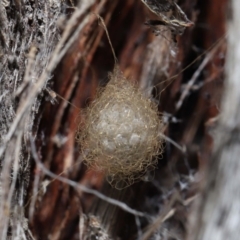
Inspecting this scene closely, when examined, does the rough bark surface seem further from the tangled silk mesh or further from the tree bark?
the tree bark

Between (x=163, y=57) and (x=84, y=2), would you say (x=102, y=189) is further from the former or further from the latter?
(x=84, y=2)

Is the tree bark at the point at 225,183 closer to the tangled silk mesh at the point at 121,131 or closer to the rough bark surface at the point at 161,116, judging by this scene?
the tangled silk mesh at the point at 121,131

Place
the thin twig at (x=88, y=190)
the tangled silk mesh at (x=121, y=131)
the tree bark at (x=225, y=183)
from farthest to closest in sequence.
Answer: the thin twig at (x=88, y=190) → the tangled silk mesh at (x=121, y=131) → the tree bark at (x=225, y=183)

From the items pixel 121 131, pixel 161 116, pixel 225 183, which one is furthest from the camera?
pixel 161 116

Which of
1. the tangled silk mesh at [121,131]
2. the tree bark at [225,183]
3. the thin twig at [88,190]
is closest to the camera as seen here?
the tree bark at [225,183]

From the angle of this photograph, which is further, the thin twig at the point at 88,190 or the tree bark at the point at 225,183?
the thin twig at the point at 88,190

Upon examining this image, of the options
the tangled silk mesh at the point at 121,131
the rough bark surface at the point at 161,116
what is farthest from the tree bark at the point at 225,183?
the rough bark surface at the point at 161,116

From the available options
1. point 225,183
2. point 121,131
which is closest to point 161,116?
point 121,131

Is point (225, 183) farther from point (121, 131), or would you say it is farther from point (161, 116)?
point (161, 116)

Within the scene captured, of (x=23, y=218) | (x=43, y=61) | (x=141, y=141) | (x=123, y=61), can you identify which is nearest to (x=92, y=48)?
(x=123, y=61)
